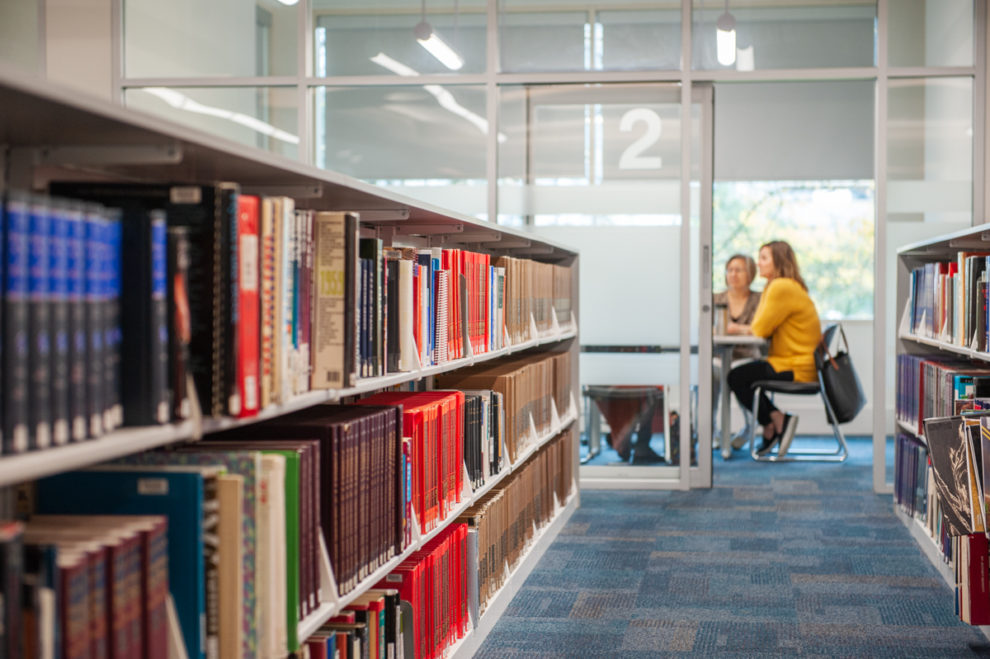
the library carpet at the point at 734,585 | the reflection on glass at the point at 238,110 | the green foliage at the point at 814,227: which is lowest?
the library carpet at the point at 734,585

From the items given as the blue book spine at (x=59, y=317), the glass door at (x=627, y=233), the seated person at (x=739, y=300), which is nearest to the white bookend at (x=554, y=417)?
the glass door at (x=627, y=233)

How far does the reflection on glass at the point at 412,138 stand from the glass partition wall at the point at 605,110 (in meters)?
0.01

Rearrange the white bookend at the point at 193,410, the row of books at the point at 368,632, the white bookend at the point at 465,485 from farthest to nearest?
1. the white bookend at the point at 465,485
2. the row of books at the point at 368,632
3. the white bookend at the point at 193,410

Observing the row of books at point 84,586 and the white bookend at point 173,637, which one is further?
the white bookend at point 173,637

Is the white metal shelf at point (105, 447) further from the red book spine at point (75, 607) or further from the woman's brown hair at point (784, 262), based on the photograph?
the woman's brown hair at point (784, 262)

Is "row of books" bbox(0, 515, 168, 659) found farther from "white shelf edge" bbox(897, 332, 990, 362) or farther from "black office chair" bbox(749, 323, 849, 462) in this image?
"black office chair" bbox(749, 323, 849, 462)

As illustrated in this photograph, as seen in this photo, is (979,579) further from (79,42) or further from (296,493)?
(79,42)

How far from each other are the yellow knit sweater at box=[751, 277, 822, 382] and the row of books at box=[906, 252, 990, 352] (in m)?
1.51

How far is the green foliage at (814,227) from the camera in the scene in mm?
8211

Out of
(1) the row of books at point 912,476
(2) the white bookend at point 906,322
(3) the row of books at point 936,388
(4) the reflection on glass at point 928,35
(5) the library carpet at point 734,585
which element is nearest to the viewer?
(5) the library carpet at point 734,585

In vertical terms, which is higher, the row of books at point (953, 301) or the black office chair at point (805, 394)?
the row of books at point (953, 301)

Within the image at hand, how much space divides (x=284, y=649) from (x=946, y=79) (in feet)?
17.0

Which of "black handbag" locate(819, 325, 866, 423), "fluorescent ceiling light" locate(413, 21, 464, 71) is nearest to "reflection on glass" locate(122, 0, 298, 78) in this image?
"fluorescent ceiling light" locate(413, 21, 464, 71)

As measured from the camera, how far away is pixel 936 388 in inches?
156
